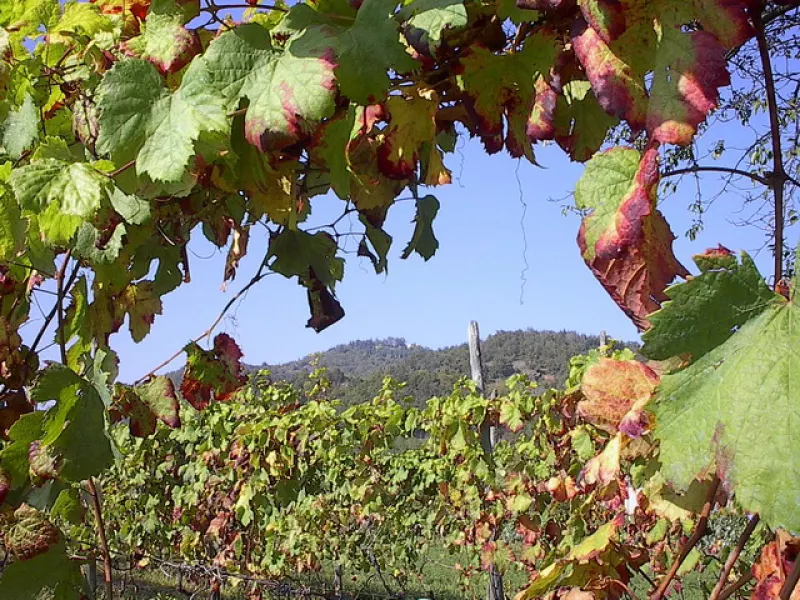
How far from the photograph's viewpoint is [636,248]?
64 cm

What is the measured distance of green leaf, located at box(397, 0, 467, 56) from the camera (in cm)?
75

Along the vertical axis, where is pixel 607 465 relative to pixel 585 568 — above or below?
above

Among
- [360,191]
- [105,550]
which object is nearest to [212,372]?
[105,550]

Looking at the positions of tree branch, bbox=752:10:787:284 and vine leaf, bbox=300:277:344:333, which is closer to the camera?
tree branch, bbox=752:10:787:284

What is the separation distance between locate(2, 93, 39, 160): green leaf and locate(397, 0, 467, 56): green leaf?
662 mm

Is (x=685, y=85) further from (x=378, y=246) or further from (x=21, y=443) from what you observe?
(x=21, y=443)

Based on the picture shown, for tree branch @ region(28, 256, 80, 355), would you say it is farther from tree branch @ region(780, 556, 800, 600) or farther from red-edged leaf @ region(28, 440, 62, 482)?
tree branch @ region(780, 556, 800, 600)

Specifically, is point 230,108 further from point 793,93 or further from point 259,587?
point 259,587

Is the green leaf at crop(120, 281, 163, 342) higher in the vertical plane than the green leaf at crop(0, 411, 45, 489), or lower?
higher

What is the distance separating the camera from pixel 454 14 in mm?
750

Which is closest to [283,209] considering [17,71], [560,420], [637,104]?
[17,71]

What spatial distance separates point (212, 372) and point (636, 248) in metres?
1.13

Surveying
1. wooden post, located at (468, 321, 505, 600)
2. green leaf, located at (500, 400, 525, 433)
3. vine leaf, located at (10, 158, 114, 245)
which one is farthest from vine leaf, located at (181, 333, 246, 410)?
wooden post, located at (468, 321, 505, 600)

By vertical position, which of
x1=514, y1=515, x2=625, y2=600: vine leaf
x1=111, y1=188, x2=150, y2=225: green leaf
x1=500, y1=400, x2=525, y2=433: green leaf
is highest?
x1=111, y1=188, x2=150, y2=225: green leaf
